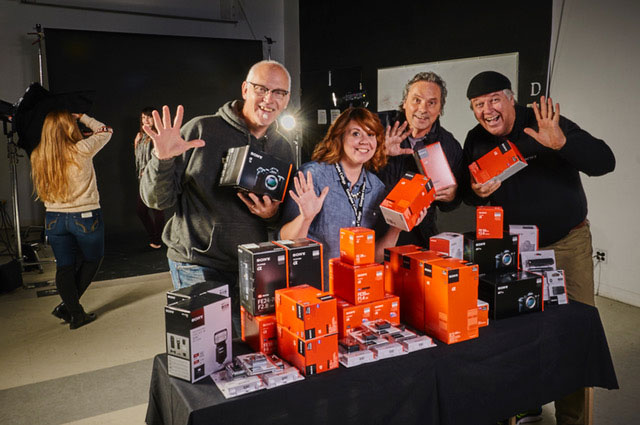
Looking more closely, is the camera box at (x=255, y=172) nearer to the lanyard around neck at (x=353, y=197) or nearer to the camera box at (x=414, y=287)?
the lanyard around neck at (x=353, y=197)

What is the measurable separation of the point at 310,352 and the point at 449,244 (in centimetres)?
83

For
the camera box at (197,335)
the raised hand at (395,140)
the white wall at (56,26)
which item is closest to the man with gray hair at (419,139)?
the raised hand at (395,140)

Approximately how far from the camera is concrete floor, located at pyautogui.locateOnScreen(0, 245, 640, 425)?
108 inches

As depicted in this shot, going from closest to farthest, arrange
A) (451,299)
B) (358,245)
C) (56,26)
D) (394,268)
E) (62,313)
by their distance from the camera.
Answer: (451,299), (358,245), (394,268), (62,313), (56,26)

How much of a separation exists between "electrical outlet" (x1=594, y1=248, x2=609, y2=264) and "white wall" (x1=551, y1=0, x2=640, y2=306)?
0.03m

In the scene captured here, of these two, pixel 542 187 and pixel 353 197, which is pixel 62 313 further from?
pixel 542 187

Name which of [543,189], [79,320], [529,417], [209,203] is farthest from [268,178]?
[79,320]

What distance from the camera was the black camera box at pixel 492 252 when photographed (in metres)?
2.17

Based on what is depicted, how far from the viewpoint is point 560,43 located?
14.5 ft

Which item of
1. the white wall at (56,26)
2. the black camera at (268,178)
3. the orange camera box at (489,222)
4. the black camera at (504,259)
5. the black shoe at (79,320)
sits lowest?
the black shoe at (79,320)

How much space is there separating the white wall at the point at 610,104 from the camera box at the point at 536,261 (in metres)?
2.45

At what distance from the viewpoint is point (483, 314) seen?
197cm

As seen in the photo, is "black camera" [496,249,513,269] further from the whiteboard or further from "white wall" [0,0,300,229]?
Answer: "white wall" [0,0,300,229]

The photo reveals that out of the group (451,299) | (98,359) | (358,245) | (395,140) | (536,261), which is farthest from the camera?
(98,359)
